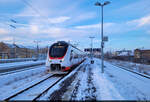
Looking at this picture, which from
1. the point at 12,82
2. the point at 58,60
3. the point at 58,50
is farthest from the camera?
the point at 58,50

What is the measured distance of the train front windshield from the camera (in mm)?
9773

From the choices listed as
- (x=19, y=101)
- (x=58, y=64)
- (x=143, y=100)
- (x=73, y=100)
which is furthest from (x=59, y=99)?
(x=58, y=64)

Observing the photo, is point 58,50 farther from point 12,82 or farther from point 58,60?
point 12,82

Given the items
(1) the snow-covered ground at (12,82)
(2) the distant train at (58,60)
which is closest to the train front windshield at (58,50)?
(2) the distant train at (58,60)

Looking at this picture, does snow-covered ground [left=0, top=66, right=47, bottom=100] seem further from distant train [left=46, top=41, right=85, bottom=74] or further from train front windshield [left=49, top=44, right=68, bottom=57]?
train front windshield [left=49, top=44, right=68, bottom=57]

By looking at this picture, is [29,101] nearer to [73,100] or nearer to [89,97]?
[73,100]

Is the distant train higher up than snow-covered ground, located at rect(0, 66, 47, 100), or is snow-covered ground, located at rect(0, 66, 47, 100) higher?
the distant train

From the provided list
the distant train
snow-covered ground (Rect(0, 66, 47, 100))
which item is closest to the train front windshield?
the distant train

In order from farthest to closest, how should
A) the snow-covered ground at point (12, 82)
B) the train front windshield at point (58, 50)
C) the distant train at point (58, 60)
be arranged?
1. the train front windshield at point (58, 50)
2. the distant train at point (58, 60)
3. the snow-covered ground at point (12, 82)

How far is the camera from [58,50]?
32.9 feet

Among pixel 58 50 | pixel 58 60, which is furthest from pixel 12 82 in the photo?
pixel 58 50

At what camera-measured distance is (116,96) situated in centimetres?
471

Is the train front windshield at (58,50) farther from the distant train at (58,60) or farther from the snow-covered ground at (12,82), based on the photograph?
the snow-covered ground at (12,82)

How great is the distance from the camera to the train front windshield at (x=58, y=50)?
385 inches
